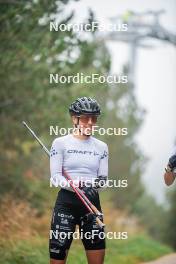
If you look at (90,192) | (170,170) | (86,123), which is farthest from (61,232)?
(170,170)

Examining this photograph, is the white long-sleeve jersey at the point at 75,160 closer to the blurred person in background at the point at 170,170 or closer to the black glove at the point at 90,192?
the black glove at the point at 90,192

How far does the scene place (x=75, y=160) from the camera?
22.7 ft

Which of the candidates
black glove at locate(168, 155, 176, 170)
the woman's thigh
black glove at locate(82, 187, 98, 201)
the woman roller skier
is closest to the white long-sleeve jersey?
Result: the woman roller skier

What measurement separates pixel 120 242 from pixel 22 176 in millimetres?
3406

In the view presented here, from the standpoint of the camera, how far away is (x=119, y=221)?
941 inches

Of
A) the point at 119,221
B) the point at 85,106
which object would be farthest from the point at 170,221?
the point at 85,106

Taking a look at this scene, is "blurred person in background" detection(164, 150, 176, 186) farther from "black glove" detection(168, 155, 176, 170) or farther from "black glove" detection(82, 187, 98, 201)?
"black glove" detection(82, 187, 98, 201)

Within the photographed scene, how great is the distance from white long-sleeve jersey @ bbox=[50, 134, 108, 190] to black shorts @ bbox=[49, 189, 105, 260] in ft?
0.59

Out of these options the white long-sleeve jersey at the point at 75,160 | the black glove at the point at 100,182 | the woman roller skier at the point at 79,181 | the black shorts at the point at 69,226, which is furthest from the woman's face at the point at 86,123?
the black shorts at the point at 69,226

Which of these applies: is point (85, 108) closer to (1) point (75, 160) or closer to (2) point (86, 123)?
(2) point (86, 123)

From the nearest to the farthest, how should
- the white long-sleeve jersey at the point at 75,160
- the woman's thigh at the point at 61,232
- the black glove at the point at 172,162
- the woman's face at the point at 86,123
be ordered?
the woman's thigh at the point at 61,232 → the white long-sleeve jersey at the point at 75,160 → the woman's face at the point at 86,123 → the black glove at the point at 172,162

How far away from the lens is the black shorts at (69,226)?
22.3ft

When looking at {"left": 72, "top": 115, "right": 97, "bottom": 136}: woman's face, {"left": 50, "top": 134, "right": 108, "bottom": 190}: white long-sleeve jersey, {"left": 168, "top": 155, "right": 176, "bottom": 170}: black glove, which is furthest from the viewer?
{"left": 168, "top": 155, "right": 176, "bottom": 170}: black glove

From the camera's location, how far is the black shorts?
6.80 metres
